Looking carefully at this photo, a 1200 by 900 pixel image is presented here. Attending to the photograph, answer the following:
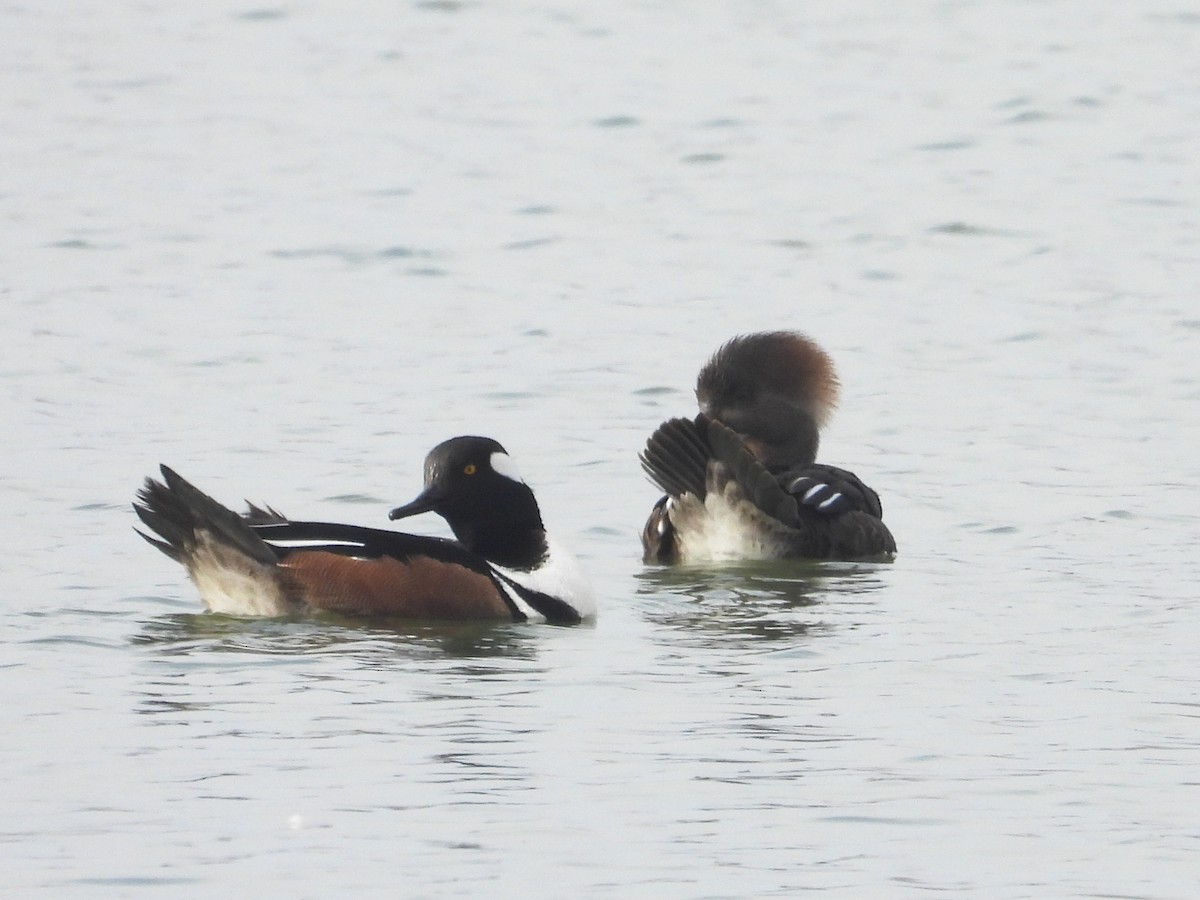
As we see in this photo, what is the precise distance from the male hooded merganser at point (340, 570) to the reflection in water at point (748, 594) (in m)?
0.52

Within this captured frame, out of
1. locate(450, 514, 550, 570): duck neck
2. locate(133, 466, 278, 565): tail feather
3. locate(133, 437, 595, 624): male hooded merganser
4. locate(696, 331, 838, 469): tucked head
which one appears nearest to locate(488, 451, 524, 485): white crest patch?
locate(450, 514, 550, 570): duck neck

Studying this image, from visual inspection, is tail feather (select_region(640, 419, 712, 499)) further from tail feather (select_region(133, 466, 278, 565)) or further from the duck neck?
tail feather (select_region(133, 466, 278, 565))

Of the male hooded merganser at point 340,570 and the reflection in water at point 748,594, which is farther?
the reflection in water at point 748,594

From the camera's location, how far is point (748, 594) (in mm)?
10633

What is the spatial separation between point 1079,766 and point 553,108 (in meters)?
18.0

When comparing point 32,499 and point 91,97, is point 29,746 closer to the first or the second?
point 32,499

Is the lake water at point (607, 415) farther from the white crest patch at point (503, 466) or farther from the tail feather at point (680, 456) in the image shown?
the white crest patch at point (503, 466)

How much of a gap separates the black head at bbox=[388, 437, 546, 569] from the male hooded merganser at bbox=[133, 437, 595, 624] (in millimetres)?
87

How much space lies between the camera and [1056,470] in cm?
1305

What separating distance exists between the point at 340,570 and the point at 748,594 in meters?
2.00

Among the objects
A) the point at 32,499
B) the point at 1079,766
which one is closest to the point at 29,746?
the point at 1079,766

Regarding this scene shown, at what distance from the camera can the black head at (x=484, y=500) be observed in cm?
995

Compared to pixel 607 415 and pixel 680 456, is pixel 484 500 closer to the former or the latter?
pixel 680 456

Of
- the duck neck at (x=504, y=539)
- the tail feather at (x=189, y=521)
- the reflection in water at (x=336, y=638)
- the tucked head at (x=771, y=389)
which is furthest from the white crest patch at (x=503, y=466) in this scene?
the tucked head at (x=771, y=389)
